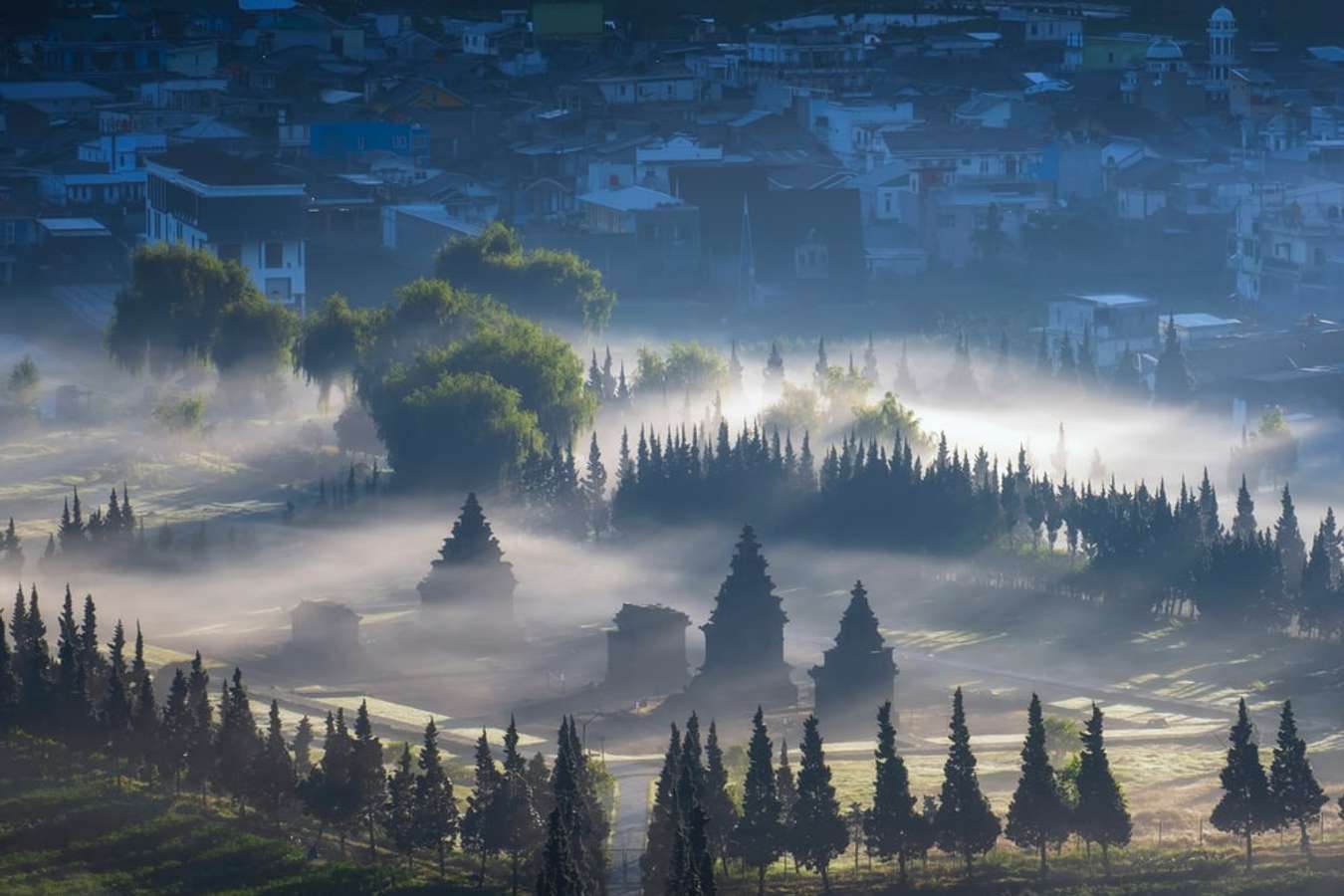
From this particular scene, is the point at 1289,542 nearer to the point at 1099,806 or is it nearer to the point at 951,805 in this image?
the point at 1099,806

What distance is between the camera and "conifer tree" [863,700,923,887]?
75.8 metres

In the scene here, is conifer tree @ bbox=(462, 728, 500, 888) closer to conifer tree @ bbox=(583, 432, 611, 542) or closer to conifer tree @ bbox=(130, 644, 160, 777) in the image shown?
conifer tree @ bbox=(130, 644, 160, 777)

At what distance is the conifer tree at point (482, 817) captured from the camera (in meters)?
75.1

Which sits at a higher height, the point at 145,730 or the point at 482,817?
the point at 145,730

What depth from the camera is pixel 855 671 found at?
92688mm

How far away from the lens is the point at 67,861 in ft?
249

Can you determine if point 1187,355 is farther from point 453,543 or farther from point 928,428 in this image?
point 453,543

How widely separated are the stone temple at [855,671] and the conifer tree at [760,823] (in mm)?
16144

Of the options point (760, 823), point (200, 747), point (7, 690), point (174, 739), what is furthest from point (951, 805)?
point (7, 690)

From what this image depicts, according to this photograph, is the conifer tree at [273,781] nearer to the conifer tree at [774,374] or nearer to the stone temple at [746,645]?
the stone temple at [746,645]

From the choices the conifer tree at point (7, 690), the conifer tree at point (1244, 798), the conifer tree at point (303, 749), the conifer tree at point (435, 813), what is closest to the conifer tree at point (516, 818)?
the conifer tree at point (435, 813)

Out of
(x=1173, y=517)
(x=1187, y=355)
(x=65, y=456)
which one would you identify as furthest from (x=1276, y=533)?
(x=65, y=456)

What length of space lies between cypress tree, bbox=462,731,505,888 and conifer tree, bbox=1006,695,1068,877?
41.0ft

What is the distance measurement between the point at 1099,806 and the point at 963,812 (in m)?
3.38
